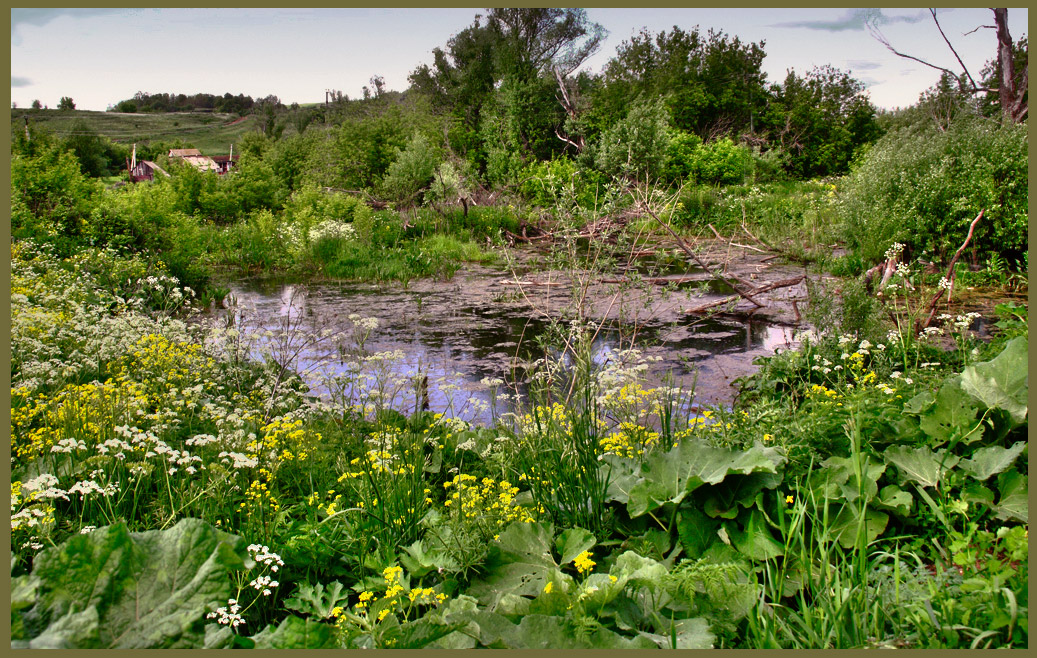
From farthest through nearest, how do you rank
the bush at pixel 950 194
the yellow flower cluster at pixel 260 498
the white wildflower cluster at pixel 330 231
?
the white wildflower cluster at pixel 330 231, the bush at pixel 950 194, the yellow flower cluster at pixel 260 498

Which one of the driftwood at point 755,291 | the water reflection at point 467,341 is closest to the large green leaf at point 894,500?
the water reflection at point 467,341

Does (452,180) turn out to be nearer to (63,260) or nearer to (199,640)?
(63,260)

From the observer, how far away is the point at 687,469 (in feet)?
7.08

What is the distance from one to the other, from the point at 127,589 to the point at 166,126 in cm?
4318

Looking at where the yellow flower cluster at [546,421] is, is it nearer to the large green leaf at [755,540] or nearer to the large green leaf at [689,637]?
the large green leaf at [755,540]

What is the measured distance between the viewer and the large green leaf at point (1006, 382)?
221 centimetres

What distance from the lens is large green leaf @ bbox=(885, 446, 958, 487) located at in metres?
2.09

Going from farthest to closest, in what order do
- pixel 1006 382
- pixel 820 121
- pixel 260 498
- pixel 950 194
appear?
pixel 820 121, pixel 950 194, pixel 260 498, pixel 1006 382

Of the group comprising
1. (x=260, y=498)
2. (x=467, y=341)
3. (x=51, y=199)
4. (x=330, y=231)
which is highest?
(x=51, y=199)

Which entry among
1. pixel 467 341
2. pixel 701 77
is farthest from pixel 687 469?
pixel 701 77

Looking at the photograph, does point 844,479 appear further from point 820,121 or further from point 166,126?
point 166,126

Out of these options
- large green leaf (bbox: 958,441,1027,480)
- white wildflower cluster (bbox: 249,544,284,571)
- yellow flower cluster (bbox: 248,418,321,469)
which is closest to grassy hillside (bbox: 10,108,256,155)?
yellow flower cluster (bbox: 248,418,321,469)

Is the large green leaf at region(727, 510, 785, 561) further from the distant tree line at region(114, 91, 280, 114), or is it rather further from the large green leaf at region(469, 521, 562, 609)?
the distant tree line at region(114, 91, 280, 114)

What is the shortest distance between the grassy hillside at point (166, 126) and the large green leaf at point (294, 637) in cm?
3000
